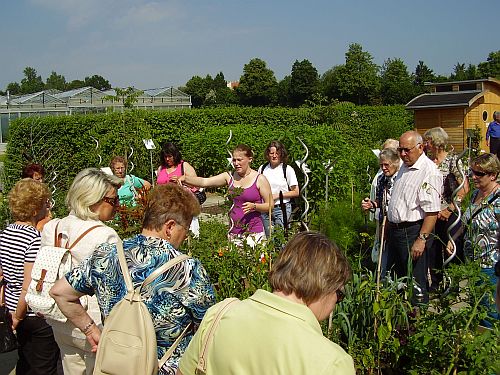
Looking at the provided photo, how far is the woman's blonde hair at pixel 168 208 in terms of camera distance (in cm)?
254

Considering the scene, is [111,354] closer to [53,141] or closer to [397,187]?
[397,187]

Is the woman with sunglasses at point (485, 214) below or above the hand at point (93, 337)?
above

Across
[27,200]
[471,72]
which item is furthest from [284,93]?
[27,200]

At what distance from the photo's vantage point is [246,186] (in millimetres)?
5723

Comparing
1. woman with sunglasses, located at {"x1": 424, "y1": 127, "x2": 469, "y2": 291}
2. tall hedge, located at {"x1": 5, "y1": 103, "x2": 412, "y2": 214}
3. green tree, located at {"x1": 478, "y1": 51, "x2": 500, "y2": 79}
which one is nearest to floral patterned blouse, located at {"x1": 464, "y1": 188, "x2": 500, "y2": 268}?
woman with sunglasses, located at {"x1": 424, "y1": 127, "x2": 469, "y2": 291}

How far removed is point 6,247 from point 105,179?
97cm

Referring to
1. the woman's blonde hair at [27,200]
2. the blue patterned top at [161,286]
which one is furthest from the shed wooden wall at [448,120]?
the blue patterned top at [161,286]

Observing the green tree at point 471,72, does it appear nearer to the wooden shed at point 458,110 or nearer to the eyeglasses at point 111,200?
the wooden shed at point 458,110

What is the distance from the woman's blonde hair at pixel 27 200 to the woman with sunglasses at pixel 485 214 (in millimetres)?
2970

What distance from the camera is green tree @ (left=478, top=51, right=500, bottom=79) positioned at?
51312 mm

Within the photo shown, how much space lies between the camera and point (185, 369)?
1982 mm

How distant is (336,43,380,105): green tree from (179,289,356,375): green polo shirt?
49719 mm

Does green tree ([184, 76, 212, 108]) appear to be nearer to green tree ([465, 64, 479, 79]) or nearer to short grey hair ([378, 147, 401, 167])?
green tree ([465, 64, 479, 79])

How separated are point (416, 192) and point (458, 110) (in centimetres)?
1587
